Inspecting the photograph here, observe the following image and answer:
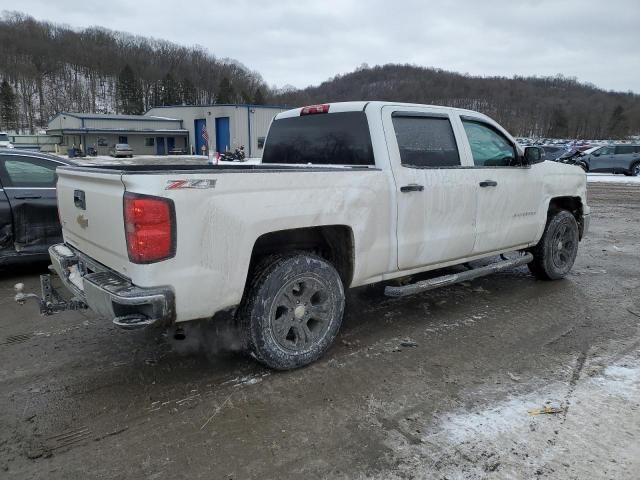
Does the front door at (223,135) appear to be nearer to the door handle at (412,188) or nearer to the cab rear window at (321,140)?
the cab rear window at (321,140)

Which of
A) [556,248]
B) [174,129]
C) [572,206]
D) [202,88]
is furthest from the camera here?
[202,88]

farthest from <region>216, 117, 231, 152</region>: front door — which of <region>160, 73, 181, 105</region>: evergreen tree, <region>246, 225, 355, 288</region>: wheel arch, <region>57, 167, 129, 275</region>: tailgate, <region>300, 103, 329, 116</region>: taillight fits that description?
<region>160, 73, 181, 105</region>: evergreen tree

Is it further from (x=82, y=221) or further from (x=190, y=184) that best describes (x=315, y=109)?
(x=82, y=221)

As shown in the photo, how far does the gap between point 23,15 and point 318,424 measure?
591 ft

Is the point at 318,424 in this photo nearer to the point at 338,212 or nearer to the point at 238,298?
the point at 238,298

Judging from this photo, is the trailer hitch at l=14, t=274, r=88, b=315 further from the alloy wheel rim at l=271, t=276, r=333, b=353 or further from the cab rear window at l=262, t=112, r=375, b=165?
the cab rear window at l=262, t=112, r=375, b=165

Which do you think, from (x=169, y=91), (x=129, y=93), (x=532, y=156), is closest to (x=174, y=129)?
(x=532, y=156)

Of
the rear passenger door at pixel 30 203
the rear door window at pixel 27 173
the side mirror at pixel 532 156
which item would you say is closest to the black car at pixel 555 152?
the side mirror at pixel 532 156

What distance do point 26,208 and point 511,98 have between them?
5441 inches

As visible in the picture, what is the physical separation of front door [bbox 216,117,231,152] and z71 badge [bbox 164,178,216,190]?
49342mm

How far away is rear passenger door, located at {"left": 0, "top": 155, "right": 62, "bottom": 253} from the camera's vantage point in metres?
5.76

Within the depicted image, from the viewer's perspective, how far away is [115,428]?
292cm

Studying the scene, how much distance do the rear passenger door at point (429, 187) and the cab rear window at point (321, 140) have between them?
24 cm

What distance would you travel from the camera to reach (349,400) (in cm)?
324
